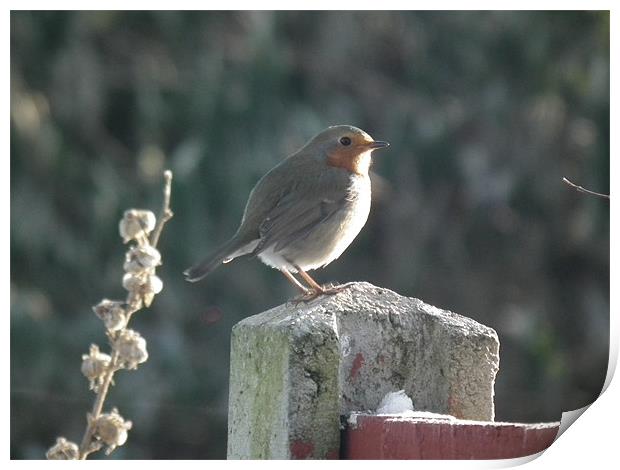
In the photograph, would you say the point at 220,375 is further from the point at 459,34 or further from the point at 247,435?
the point at 247,435

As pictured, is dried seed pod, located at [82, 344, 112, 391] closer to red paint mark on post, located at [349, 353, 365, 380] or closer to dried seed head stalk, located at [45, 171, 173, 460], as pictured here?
dried seed head stalk, located at [45, 171, 173, 460]

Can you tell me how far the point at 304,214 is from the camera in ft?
11.4

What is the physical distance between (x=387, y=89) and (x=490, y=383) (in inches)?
127

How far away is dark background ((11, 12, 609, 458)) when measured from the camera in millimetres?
4562

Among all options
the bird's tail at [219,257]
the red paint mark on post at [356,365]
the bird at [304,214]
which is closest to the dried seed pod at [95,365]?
the red paint mark on post at [356,365]

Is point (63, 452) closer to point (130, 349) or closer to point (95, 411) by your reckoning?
point (95, 411)

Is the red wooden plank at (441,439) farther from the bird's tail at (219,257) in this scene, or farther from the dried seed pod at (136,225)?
the bird's tail at (219,257)

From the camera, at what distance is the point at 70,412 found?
16.5 ft

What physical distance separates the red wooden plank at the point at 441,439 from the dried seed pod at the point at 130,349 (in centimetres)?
39

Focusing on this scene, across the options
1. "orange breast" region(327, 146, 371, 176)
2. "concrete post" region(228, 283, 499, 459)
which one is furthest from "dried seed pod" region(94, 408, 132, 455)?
"orange breast" region(327, 146, 371, 176)

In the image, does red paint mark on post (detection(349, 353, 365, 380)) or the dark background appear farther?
the dark background

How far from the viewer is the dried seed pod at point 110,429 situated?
1.76 meters

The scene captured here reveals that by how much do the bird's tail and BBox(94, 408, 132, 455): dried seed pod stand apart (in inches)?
51.1

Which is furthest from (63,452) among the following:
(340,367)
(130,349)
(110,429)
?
(340,367)
